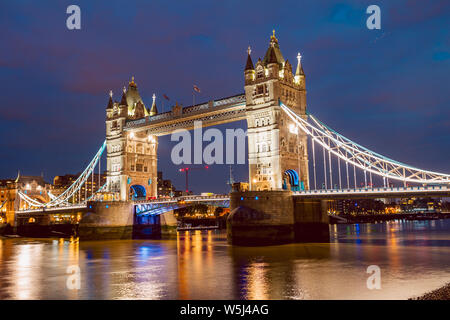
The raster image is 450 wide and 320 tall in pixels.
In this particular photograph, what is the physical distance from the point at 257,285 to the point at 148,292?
18.0 feet

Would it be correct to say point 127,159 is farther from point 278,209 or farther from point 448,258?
point 448,258

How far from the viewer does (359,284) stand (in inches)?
850

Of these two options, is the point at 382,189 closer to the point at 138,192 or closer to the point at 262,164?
the point at 262,164

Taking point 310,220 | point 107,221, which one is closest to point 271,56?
point 310,220

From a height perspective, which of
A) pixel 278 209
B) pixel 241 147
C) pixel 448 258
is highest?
pixel 241 147

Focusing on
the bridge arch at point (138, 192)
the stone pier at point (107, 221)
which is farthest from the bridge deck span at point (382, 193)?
the bridge arch at point (138, 192)

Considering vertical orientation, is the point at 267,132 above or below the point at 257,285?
above

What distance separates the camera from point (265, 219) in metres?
41.8

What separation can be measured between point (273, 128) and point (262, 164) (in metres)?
4.17

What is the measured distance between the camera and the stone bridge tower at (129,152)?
65.1 metres
